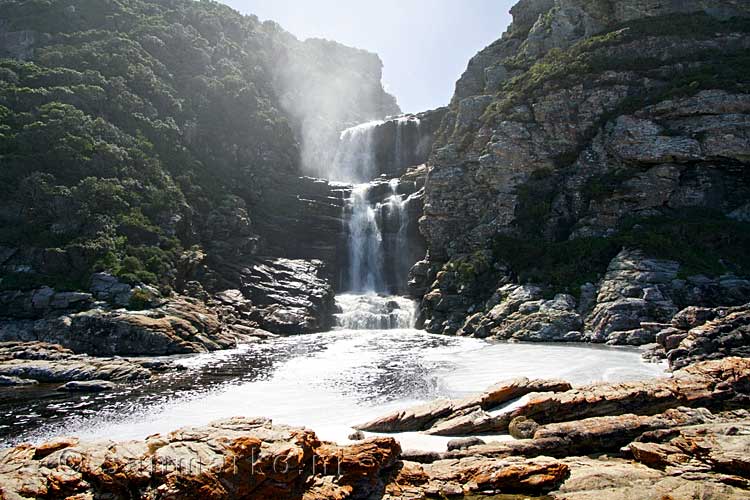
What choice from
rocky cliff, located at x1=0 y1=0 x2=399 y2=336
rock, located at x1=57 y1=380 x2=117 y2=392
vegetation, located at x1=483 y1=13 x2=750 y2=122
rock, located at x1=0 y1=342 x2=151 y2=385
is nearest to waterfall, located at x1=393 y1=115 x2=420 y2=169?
rocky cliff, located at x1=0 y1=0 x2=399 y2=336

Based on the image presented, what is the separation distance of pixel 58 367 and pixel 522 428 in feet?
73.4

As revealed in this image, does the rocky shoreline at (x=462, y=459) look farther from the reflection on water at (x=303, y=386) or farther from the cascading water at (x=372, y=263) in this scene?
the cascading water at (x=372, y=263)

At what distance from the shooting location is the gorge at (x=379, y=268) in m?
11.1

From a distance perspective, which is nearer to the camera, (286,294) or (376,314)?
(376,314)

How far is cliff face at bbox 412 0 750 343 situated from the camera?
35344 millimetres

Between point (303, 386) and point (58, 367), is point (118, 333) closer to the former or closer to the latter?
point (58, 367)

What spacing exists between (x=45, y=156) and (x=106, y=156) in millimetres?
5067

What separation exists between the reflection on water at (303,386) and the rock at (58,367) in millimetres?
1555

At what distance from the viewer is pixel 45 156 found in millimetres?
43531

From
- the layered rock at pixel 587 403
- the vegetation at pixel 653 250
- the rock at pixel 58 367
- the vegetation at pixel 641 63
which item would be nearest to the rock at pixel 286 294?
the rock at pixel 58 367

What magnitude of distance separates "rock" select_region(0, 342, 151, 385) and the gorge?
165 mm

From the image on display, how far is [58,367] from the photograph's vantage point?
2414 centimetres

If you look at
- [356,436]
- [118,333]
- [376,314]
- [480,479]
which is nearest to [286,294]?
[376,314]

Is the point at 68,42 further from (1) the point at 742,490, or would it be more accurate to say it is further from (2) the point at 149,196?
(1) the point at 742,490
